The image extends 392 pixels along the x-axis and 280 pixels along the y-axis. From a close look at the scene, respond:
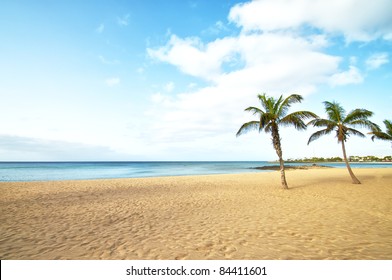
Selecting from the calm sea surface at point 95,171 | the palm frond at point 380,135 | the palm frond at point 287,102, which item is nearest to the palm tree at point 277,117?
the palm frond at point 287,102

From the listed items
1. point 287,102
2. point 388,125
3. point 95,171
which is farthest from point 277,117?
point 95,171

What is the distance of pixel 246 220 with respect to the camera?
22.1 feet

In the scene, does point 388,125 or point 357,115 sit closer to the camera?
point 357,115

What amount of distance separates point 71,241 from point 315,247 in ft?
19.2

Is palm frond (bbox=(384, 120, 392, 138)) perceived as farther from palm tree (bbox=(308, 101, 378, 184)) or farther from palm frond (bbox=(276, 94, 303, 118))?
palm frond (bbox=(276, 94, 303, 118))

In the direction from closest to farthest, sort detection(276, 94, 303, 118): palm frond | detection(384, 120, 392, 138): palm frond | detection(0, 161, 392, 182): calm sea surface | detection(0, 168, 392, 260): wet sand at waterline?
detection(0, 168, 392, 260): wet sand at waterline → detection(276, 94, 303, 118): palm frond → detection(384, 120, 392, 138): palm frond → detection(0, 161, 392, 182): calm sea surface

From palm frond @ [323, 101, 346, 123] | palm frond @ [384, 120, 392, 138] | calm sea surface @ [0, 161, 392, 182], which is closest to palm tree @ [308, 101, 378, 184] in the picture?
palm frond @ [323, 101, 346, 123]

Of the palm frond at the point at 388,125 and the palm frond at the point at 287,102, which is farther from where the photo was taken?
the palm frond at the point at 388,125

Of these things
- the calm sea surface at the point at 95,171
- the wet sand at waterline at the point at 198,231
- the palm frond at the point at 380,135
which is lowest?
the calm sea surface at the point at 95,171

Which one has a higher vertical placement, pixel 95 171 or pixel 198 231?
pixel 198 231

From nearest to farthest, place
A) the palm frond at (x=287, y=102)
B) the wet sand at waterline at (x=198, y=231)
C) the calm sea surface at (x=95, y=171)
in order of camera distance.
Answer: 1. the wet sand at waterline at (x=198, y=231)
2. the palm frond at (x=287, y=102)
3. the calm sea surface at (x=95, y=171)

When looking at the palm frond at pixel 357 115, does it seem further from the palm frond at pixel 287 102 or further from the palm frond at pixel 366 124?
the palm frond at pixel 287 102

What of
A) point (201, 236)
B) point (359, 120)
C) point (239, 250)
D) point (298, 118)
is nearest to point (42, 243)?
point (201, 236)

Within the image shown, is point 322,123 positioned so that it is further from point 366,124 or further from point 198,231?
point 198,231
